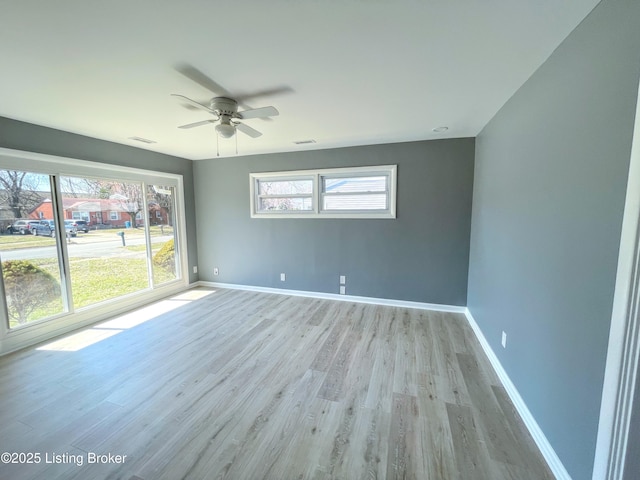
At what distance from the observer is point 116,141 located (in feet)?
12.0

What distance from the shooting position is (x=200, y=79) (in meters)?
1.95

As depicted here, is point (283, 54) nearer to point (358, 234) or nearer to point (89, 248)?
point (358, 234)

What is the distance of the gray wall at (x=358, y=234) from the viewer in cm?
363

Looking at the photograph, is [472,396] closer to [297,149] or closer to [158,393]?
[158,393]

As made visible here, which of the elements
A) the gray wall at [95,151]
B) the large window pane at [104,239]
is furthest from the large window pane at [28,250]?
the gray wall at [95,151]

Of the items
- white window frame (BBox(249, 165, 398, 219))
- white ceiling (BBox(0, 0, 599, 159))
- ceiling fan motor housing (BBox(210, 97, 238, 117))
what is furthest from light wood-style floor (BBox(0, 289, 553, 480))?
white ceiling (BBox(0, 0, 599, 159))

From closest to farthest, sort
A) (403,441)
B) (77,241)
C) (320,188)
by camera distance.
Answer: (403,441), (77,241), (320,188)

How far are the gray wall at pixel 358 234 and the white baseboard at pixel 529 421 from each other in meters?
1.39

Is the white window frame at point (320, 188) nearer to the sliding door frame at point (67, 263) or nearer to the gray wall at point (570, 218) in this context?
the sliding door frame at point (67, 263)

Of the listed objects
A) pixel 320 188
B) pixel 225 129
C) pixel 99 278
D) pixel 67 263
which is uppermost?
pixel 225 129

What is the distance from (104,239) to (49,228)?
0.64 m

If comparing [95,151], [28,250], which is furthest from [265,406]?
[95,151]

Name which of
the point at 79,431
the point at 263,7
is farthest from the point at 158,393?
the point at 263,7

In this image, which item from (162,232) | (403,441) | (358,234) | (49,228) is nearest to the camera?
(403,441)
